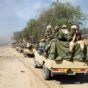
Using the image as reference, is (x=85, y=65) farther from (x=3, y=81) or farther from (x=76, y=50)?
(x=3, y=81)

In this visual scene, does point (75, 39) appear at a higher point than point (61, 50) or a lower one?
higher

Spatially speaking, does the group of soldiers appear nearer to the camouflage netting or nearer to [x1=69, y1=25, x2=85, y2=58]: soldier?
[x1=69, y1=25, x2=85, y2=58]: soldier

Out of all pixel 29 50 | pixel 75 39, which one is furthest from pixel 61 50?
pixel 29 50

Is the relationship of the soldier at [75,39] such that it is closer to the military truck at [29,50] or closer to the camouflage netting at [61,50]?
the camouflage netting at [61,50]

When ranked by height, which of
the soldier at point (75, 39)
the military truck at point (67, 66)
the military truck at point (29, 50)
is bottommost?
the military truck at point (29, 50)

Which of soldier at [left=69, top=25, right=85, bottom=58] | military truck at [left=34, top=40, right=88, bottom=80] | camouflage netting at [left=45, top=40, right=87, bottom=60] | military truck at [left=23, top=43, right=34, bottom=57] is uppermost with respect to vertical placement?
soldier at [left=69, top=25, right=85, bottom=58]

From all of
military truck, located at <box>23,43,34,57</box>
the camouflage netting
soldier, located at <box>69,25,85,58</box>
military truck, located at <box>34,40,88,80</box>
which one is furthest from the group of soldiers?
military truck, located at <box>23,43,34,57</box>

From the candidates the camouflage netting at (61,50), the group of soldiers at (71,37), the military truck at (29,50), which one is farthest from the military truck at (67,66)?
the military truck at (29,50)

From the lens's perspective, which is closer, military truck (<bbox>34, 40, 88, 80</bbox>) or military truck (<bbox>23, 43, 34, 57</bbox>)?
military truck (<bbox>34, 40, 88, 80</bbox>)

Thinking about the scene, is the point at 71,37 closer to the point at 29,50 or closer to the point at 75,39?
the point at 75,39

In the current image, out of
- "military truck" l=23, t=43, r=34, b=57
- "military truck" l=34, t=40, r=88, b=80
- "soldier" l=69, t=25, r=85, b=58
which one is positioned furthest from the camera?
"military truck" l=23, t=43, r=34, b=57

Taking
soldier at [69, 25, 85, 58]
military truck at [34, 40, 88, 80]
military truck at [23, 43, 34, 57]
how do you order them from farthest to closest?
military truck at [23, 43, 34, 57] < soldier at [69, 25, 85, 58] < military truck at [34, 40, 88, 80]

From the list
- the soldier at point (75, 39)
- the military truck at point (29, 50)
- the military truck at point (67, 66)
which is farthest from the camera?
the military truck at point (29, 50)

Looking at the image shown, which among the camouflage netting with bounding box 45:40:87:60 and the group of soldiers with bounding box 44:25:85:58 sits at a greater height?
the group of soldiers with bounding box 44:25:85:58
